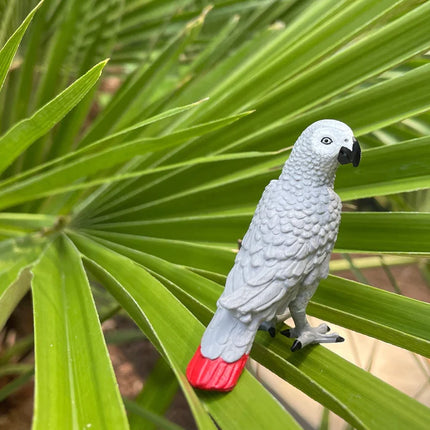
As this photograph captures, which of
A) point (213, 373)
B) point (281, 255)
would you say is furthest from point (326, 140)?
point (213, 373)

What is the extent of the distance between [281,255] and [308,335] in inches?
4.2

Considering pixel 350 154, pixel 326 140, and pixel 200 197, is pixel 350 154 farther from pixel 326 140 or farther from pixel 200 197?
pixel 200 197

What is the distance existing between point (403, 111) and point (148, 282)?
1.25 feet

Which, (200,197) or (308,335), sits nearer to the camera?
(308,335)

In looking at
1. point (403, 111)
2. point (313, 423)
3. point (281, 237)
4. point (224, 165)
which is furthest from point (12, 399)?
point (403, 111)

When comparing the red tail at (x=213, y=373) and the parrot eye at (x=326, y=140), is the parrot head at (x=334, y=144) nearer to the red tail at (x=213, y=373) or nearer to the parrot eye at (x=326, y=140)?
the parrot eye at (x=326, y=140)

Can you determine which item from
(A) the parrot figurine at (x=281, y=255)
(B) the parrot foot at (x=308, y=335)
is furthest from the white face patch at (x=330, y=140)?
(B) the parrot foot at (x=308, y=335)

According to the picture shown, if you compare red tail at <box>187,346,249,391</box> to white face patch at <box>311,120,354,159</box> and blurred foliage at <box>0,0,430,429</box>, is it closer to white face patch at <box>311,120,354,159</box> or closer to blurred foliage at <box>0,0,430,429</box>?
blurred foliage at <box>0,0,430,429</box>

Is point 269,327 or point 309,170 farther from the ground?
point 309,170

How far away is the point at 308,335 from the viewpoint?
0.51 meters

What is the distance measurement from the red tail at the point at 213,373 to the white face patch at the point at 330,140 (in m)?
0.22

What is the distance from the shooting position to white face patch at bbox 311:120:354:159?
0.47m

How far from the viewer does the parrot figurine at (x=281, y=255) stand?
46 cm

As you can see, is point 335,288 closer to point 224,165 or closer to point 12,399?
point 224,165
